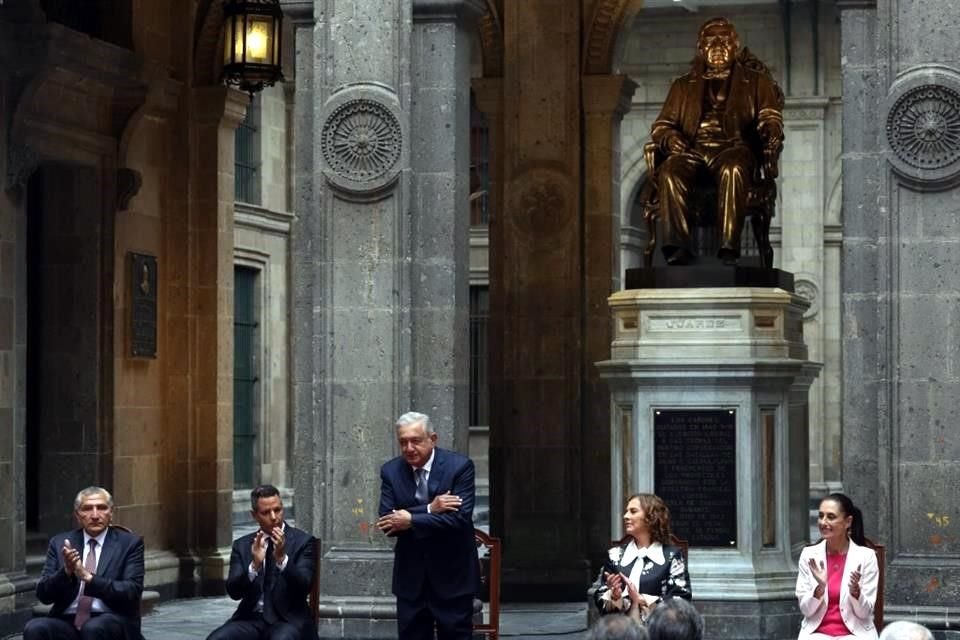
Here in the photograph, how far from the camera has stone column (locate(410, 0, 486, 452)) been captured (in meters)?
15.2

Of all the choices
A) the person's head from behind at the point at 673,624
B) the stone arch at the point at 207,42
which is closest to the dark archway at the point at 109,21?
the stone arch at the point at 207,42

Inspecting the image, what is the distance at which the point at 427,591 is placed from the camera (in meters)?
12.2

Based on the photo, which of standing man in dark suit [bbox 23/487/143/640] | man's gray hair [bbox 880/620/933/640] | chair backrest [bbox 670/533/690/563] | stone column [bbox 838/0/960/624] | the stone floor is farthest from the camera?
the stone floor

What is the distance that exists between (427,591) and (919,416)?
3.84 m

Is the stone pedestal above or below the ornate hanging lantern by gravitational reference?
below

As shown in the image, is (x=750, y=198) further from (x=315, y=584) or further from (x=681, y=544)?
(x=315, y=584)

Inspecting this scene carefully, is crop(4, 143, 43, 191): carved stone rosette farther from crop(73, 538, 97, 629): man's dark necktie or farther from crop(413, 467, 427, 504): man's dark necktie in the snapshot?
crop(413, 467, 427, 504): man's dark necktie

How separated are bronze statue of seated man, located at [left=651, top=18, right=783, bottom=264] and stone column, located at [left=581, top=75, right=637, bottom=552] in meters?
3.35

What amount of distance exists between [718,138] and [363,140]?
2714 millimetres

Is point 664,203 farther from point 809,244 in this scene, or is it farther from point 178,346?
point 809,244

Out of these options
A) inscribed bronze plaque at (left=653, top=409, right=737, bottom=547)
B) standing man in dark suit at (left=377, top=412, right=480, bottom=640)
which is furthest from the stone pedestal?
standing man in dark suit at (left=377, top=412, right=480, bottom=640)

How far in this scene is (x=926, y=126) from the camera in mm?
14414

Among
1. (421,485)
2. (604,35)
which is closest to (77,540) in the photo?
(421,485)

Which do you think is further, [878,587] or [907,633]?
[878,587]
